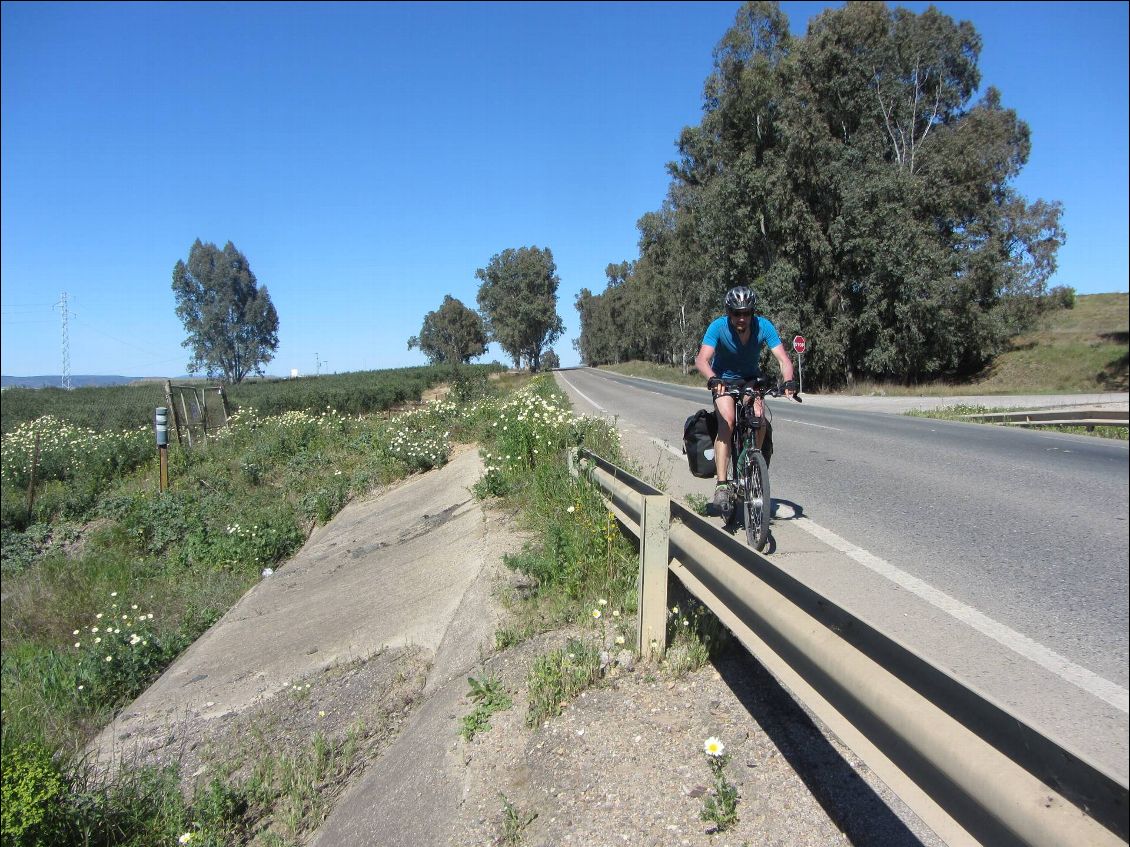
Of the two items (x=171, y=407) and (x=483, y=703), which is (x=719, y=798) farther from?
(x=171, y=407)

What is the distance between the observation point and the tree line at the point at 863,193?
25.2 metres

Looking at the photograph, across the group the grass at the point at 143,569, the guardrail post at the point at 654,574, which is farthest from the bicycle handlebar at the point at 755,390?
the grass at the point at 143,569

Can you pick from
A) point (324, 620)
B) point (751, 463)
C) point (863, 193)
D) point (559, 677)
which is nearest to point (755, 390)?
point (751, 463)

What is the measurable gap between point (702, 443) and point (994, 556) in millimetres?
1886

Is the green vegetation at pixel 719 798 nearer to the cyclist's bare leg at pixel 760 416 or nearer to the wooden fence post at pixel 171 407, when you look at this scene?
the cyclist's bare leg at pixel 760 416

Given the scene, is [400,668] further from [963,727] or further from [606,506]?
[963,727]

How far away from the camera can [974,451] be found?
744 centimetres

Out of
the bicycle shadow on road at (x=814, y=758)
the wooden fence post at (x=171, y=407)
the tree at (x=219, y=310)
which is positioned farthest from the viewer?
the tree at (x=219, y=310)

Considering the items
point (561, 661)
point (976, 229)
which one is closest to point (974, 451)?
point (561, 661)

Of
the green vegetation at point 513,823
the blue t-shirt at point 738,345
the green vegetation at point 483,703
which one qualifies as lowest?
the green vegetation at point 513,823

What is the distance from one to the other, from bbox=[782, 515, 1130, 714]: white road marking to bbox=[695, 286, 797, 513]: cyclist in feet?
3.12

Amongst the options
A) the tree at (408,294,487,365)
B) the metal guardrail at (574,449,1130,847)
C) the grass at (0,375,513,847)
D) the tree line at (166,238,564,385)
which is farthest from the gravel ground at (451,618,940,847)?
the tree at (408,294,487,365)

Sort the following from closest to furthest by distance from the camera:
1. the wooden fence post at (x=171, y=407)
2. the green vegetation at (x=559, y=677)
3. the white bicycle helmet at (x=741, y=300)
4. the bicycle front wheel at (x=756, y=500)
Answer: the green vegetation at (x=559, y=677), the white bicycle helmet at (x=741, y=300), the bicycle front wheel at (x=756, y=500), the wooden fence post at (x=171, y=407)

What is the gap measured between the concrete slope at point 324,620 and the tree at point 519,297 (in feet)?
219
